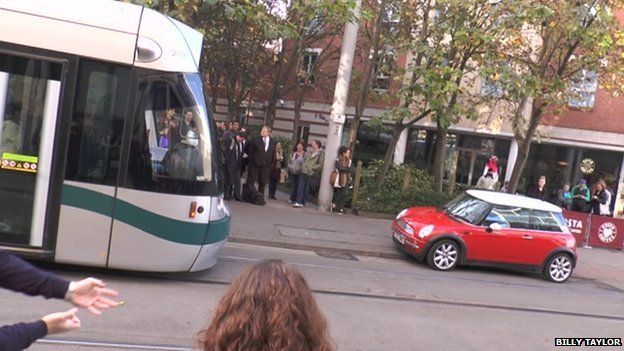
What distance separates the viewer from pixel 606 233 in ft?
49.3

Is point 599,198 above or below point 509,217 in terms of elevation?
above

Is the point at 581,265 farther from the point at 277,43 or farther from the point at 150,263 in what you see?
the point at 277,43

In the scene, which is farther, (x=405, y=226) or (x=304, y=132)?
(x=304, y=132)

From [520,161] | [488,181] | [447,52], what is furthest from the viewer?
[488,181]

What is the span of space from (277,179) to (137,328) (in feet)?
35.1

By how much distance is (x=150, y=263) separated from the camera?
6.47 meters

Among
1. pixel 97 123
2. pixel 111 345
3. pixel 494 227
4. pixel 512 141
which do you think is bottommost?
pixel 111 345

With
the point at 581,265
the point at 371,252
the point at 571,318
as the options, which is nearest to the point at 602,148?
the point at 581,265

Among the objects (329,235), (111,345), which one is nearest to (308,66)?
(329,235)

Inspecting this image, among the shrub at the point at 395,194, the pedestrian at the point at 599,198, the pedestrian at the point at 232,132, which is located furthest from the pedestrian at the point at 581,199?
the pedestrian at the point at 232,132

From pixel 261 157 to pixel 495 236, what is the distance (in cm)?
610

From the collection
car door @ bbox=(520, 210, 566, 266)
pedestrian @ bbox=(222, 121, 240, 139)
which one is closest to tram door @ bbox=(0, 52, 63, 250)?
car door @ bbox=(520, 210, 566, 266)

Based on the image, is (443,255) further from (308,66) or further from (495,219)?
(308,66)

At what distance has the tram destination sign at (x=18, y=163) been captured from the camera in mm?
5961
